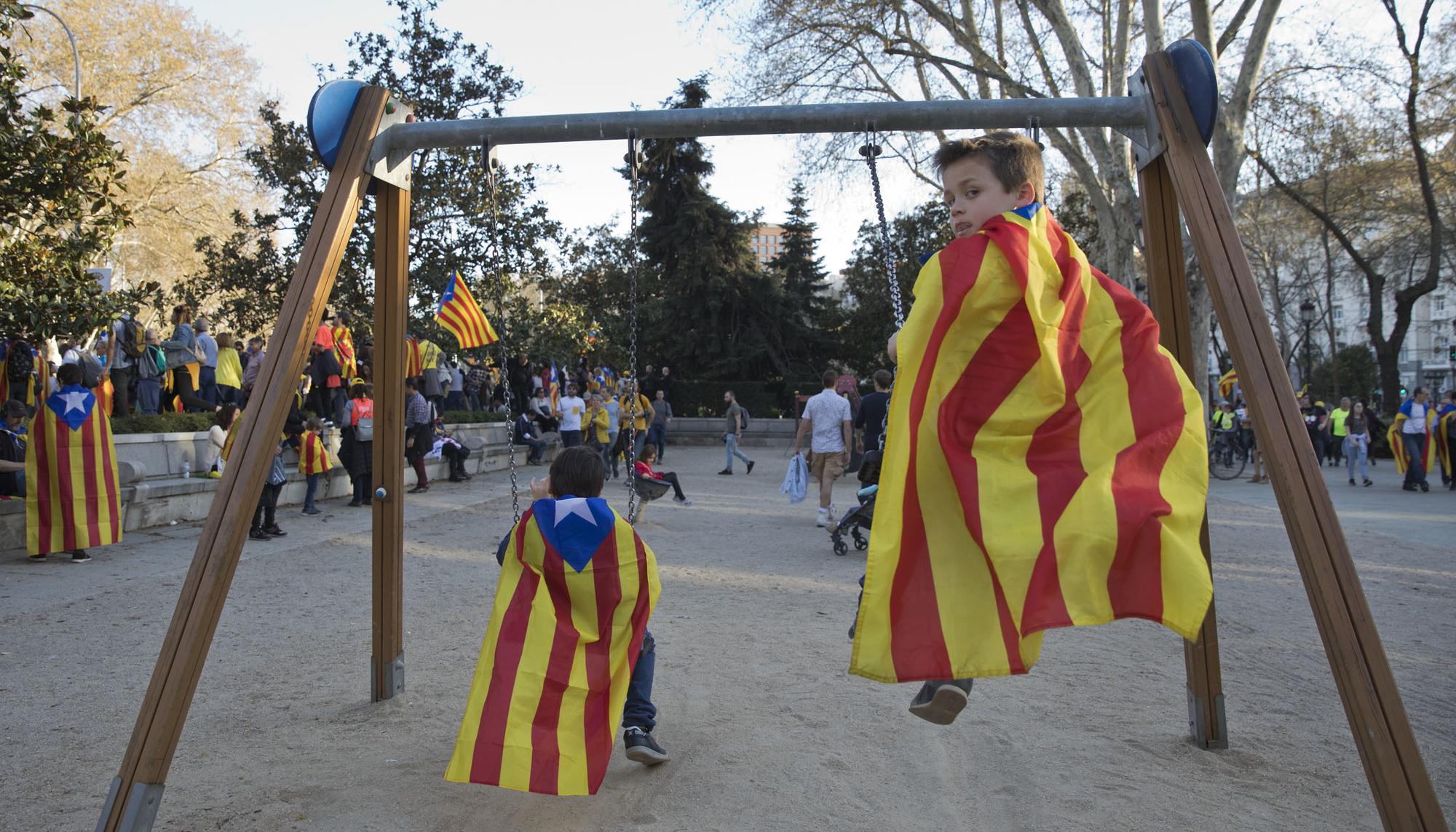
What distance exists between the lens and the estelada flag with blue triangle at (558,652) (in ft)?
12.1

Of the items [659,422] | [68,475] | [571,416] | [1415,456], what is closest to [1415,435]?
[1415,456]

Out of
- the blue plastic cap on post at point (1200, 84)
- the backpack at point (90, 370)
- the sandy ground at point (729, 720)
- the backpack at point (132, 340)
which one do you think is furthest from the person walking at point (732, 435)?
the blue plastic cap on post at point (1200, 84)

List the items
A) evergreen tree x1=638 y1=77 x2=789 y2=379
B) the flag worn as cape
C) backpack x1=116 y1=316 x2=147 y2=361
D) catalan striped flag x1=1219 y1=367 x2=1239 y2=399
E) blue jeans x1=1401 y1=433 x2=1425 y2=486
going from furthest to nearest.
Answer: evergreen tree x1=638 y1=77 x2=789 y2=379, catalan striped flag x1=1219 y1=367 x2=1239 y2=399, the flag worn as cape, blue jeans x1=1401 y1=433 x2=1425 y2=486, backpack x1=116 y1=316 x2=147 y2=361

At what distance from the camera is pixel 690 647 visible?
6332mm

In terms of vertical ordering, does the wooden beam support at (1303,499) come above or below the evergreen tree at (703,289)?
below

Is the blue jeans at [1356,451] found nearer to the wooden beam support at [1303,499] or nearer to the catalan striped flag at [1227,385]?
the catalan striped flag at [1227,385]

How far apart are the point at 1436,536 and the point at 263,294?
19.4 meters

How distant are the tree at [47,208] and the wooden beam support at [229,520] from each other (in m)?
6.46

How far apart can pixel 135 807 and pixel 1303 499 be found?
11.8 ft

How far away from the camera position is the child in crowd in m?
13.0

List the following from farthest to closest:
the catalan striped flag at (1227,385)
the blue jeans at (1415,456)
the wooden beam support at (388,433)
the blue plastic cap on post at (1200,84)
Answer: the catalan striped flag at (1227,385) → the blue jeans at (1415,456) → the wooden beam support at (388,433) → the blue plastic cap on post at (1200,84)

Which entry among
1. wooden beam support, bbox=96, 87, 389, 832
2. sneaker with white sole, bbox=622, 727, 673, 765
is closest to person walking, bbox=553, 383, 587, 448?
wooden beam support, bbox=96, 87, 389, 832

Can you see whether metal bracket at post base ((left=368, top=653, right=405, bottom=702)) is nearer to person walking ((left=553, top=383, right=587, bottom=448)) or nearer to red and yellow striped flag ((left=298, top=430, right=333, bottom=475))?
red and yellow striped flag ((left=298, top=430, right=333, bottom=475))

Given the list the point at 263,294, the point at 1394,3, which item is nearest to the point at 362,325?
the point at 263,294
